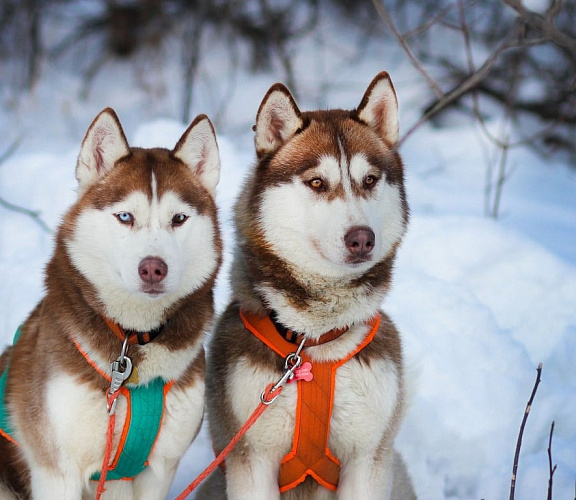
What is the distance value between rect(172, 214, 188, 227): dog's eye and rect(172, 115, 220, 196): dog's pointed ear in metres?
0.28

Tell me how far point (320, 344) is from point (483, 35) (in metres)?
7.17

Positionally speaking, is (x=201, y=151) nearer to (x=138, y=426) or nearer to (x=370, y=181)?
(x=370, y=181)

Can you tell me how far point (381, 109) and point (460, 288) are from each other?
2.18 meters

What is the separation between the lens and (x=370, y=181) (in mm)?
3160

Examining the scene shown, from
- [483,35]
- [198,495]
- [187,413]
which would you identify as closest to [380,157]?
[187,413]

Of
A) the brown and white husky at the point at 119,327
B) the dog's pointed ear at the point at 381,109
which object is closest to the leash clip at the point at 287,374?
the brown and white husky at the point at 119,327

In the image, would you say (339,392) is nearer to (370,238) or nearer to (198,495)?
(370,238)

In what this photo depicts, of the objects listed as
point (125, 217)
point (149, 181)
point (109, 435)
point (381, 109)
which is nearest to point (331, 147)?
point (381, 109)

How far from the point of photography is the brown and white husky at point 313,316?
9.94 ft

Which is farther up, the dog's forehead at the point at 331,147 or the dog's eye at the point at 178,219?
the dog's forehead at the point at 331,147

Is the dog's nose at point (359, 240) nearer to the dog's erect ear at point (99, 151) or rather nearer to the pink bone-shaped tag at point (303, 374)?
the pink bone-shaped tag at point (303, 374)

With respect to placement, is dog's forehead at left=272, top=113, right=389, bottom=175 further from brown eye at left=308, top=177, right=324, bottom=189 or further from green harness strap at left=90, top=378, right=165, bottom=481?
green harness strap at left=90, top=378, right=165, bottom=481

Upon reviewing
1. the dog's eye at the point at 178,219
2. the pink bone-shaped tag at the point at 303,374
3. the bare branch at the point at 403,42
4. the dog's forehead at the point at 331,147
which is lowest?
the pink bone-shaped tag at the point at 303,374

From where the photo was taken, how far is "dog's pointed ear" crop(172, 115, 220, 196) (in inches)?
123
